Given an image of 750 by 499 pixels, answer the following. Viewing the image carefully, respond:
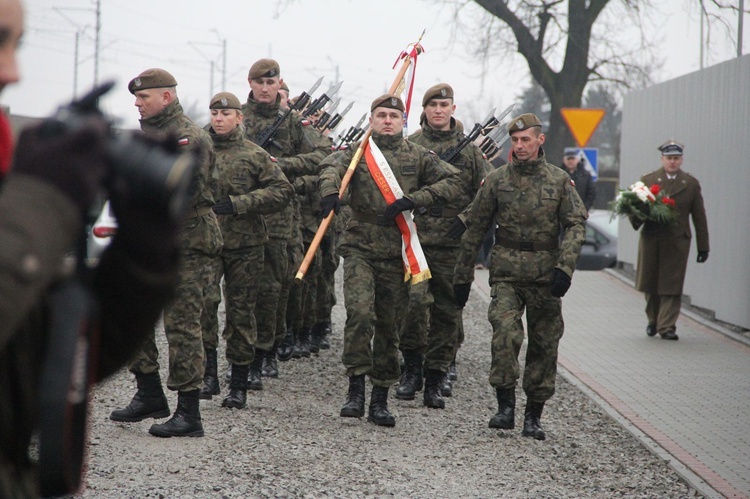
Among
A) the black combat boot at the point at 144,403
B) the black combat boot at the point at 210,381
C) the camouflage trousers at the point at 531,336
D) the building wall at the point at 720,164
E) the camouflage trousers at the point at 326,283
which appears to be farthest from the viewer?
the building wall at the point at 720,164

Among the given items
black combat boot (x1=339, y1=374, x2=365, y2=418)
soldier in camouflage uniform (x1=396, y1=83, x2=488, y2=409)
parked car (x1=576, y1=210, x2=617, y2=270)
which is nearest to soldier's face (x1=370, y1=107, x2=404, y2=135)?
soldier in camouflage uniform (x1=396, y1=83, x2=488, y2=409)

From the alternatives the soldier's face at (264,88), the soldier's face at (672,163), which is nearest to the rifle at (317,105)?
the soldier's face at (264,88)

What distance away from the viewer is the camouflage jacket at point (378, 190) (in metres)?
8.03

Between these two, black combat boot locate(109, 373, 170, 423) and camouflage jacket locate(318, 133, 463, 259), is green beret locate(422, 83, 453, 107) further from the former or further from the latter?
black combat boot locate(109, 373, 170, 423)

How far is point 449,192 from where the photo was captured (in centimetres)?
821

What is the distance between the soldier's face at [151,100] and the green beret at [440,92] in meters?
3.06

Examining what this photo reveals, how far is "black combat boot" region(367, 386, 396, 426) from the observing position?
776 cm

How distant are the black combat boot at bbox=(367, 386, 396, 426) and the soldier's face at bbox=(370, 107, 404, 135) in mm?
1883

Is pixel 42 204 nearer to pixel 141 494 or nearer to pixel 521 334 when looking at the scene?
pixel 141 494

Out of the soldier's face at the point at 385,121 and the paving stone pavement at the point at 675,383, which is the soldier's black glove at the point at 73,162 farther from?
the soldier's face at the point at 385,121

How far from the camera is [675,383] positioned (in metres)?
9.91

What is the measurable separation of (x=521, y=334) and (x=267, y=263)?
8.77 feet

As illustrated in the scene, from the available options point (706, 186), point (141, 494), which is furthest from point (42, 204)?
point (706, 186)

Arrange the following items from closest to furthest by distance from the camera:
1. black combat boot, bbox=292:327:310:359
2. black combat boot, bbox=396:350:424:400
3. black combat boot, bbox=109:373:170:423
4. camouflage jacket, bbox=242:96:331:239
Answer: black combat boot, bbox=109:373:170:423 < black combat boot, bbox=396:350:424:400 < camouflage jacket, bbox=242:96:331:239 < black combat boot, bbox=292:327:310:359
